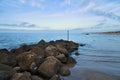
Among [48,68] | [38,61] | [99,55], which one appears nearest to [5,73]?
[48,68]

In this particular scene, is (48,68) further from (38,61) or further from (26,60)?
(26,60)

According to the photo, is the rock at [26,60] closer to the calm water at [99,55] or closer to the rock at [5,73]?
the rock at [5,73]

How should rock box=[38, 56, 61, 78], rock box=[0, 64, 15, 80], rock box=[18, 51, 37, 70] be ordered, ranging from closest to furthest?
rock box=[0, 64, 15, 80]
rock box=[38, 56, 61, 78]
rock box=[18, 51, 37, 70]

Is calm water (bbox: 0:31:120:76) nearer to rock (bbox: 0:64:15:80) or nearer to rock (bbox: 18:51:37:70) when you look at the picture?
rock (bbox: 18:51:37:70)

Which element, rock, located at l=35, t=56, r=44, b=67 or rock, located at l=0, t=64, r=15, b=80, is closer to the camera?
rock, located at l=0, t=64, r=15, b=80

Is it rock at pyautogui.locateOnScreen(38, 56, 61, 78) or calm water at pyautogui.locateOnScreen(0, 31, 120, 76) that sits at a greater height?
rock at pyautogui.locateOnScreen(38, 56, 61, 78)

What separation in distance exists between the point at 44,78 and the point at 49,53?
447 centimetres

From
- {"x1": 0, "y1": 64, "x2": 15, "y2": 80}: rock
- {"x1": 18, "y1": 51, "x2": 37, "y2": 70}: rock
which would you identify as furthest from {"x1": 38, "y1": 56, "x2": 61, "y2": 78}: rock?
{"x1": 0, "y1": 64, "x2": 15, "y2": 80}: rock

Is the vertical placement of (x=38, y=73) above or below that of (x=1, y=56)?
below

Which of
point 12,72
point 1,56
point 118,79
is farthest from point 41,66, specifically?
point 118,79

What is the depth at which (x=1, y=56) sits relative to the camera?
37.9ft

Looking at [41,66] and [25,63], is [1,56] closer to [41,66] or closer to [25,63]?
[25,63]

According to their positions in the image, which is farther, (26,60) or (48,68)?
(26,60)

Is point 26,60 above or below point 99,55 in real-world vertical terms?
above
